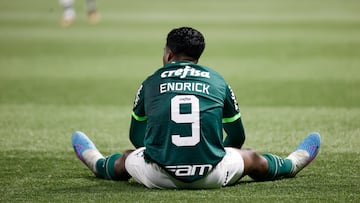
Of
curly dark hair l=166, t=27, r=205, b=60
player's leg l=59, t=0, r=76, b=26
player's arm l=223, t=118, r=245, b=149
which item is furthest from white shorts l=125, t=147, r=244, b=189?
player's leg l=59, t=0, r=76, b=26

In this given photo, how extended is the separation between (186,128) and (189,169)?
29 cm

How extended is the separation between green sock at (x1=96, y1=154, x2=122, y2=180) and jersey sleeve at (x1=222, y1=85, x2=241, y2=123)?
3.06ft

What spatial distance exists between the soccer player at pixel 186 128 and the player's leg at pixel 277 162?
0.4 inches

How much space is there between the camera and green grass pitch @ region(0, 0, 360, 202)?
6422mm

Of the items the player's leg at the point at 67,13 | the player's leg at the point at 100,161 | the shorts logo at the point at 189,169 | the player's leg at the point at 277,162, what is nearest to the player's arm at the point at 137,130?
the player's leg at the point at 100,161

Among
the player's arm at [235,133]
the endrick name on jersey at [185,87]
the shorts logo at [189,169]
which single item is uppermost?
the endrick name on jersey at [185,87]

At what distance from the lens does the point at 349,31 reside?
21703 mm

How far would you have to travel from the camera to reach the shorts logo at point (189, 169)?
601 centimetres

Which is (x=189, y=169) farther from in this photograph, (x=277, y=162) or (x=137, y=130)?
(x=277, y=162)

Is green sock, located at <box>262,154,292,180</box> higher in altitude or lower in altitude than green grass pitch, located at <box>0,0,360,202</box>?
higher

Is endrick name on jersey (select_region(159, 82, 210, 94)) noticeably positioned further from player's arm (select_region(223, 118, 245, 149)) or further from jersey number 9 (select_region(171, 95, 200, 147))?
player's arm (select_region(223, 118, 245, 149))

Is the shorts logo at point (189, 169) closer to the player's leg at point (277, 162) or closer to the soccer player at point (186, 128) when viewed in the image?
the soccer player at point (186, 128)

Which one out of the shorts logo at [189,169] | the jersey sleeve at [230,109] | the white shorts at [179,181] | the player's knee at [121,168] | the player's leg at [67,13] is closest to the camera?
the shorts logo at [189,169]

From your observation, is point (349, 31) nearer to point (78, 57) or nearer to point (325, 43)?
point (325, 43)
